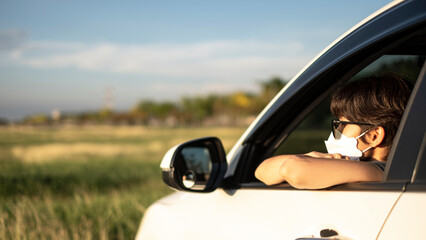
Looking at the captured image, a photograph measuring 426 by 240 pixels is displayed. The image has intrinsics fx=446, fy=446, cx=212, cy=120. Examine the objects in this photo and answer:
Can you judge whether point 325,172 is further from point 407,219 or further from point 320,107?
point 320,107

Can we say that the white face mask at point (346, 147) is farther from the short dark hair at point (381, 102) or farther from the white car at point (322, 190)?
the white car at point (322, 190)

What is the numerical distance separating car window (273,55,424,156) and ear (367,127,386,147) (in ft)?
1.00

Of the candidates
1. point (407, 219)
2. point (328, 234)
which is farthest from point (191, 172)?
point (407, 219)

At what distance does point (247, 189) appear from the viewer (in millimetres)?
1861

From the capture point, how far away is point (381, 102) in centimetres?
161

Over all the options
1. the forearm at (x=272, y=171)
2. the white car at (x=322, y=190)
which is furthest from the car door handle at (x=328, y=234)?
the forearm at (x=272, y=171)

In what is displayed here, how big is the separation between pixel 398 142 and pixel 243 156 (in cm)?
93

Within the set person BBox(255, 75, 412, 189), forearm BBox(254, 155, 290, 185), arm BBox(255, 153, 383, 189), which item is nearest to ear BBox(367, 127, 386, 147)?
person BBox(255, 75, 412, 189)

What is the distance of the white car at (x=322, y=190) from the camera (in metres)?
1.25

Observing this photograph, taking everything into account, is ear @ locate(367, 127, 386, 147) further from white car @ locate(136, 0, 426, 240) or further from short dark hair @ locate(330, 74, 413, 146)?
white car @ locate(136, 0, 426, 240)

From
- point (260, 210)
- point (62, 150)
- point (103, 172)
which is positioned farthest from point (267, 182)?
point (62, 150)

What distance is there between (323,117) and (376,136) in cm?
57

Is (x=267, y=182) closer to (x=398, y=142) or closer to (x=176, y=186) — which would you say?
(x=176, y=186)

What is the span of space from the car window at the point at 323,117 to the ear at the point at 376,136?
305mm
